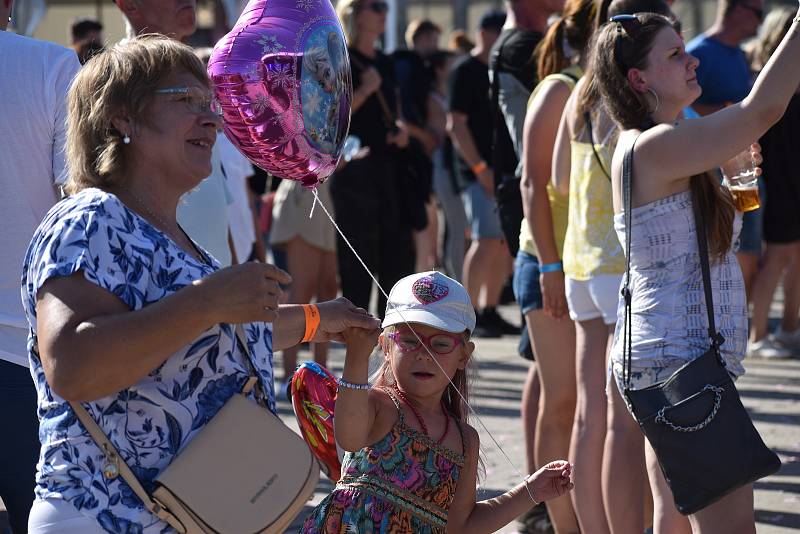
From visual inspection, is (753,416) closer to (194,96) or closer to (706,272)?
(706,272)

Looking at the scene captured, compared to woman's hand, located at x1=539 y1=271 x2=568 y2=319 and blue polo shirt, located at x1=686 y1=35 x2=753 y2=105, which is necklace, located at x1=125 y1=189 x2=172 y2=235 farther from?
blue polo shirt, located at x1=686 y1=35 x2=753 y2=105

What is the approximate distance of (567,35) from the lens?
4703 mm

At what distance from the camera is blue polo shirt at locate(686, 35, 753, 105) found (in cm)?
751

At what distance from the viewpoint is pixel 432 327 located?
3289mm

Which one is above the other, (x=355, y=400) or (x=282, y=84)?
(x=282, y=84)

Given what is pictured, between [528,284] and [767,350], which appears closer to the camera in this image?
[528,284]

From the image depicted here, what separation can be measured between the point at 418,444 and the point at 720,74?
16.2ft

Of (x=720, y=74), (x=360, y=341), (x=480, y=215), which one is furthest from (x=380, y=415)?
(x=480, y=215)

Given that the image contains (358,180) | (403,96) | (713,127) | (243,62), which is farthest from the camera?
(403,96)

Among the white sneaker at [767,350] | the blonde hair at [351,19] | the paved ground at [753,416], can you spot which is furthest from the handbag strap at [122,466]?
the white sneaker at [767,350]

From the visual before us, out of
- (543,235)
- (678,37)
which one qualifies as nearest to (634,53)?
(678,37)

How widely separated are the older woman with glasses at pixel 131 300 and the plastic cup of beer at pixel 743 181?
1767 mm

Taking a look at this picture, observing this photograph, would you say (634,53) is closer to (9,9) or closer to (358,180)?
(9,9)

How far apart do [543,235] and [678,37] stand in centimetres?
100
